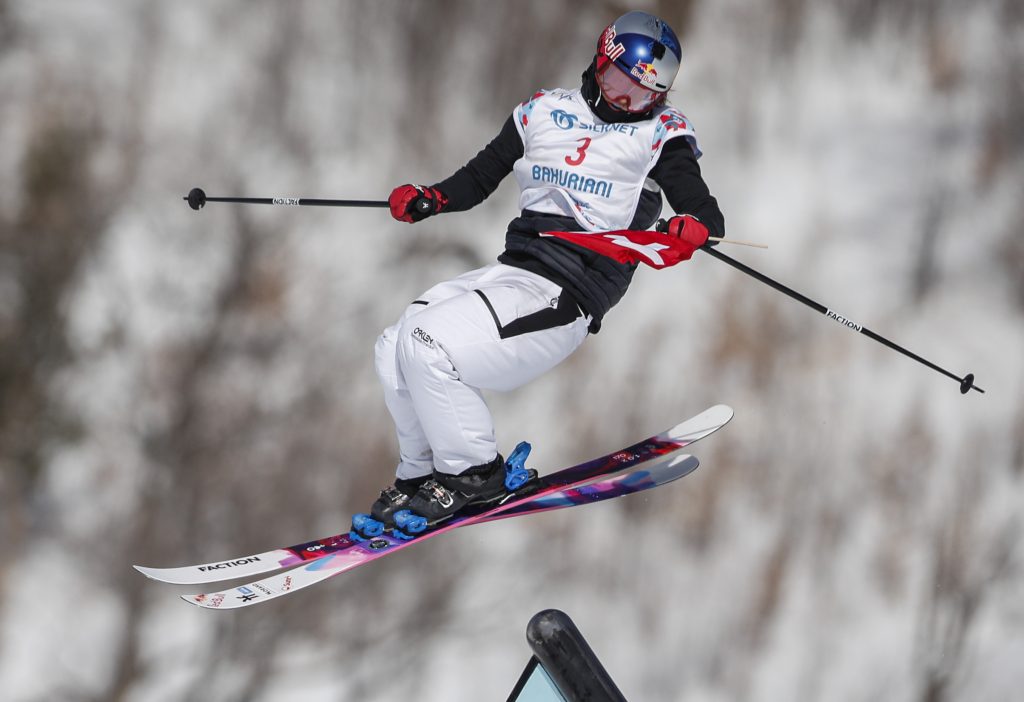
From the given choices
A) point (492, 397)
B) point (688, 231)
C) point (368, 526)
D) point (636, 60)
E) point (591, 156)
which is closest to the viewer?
point (688, 231)

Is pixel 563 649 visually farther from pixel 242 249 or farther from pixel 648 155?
pixel 242 249

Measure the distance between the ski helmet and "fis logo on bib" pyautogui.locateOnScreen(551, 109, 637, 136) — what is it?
0.07 m

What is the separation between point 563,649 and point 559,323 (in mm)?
1252

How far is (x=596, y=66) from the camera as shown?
329 centimetres

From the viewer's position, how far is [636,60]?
10.4ft

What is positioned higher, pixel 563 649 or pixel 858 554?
pixel 858 554

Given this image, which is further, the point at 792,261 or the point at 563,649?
the point at 792,261

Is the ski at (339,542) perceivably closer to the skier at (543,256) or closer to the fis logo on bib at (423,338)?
the skier at (543,256)

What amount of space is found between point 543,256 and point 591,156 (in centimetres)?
35

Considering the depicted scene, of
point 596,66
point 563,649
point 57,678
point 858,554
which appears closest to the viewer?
point 563,649

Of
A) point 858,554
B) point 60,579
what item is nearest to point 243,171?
point 60,579

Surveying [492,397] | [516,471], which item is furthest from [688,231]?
[492,397]

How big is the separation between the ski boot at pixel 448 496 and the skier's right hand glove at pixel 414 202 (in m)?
0.83

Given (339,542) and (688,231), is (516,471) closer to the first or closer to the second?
(339,542)
